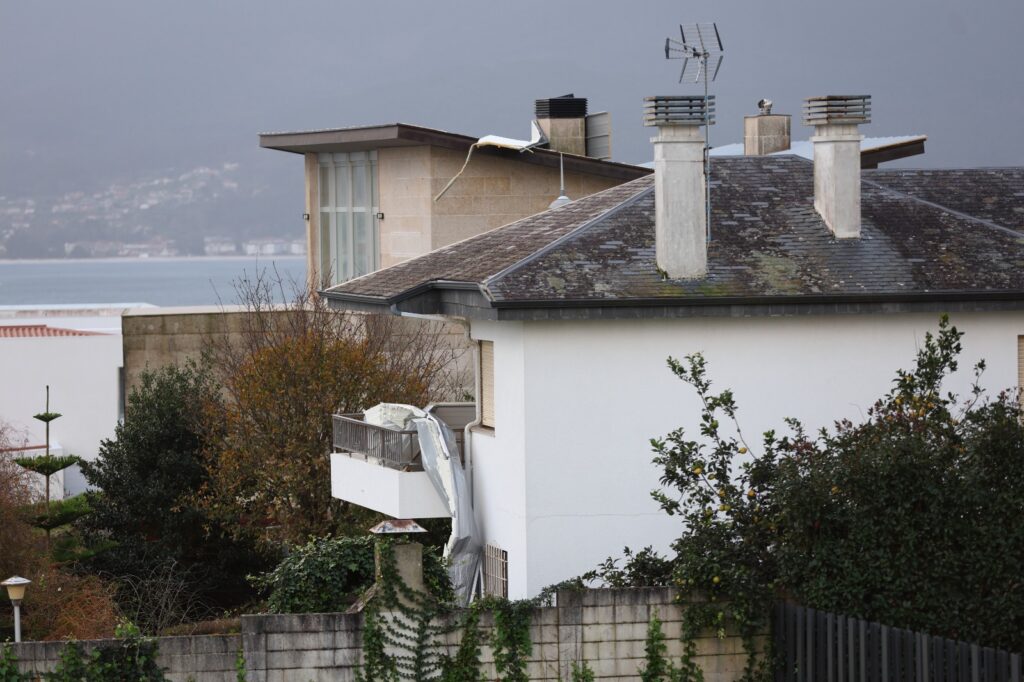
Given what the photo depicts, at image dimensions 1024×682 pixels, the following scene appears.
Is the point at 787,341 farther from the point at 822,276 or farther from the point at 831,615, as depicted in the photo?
the point at 831,615

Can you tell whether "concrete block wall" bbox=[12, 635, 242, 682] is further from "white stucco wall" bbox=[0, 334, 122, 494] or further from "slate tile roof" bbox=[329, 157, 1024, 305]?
"white stucco wall" bbox=[0, 334, 122, 494]

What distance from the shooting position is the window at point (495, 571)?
72.1 ft

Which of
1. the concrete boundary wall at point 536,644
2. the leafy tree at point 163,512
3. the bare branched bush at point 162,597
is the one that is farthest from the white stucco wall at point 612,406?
the leafy tree at point 163,512

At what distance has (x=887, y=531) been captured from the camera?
1457 centimetres

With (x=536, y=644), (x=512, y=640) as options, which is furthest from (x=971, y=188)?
(x=512, y=640)

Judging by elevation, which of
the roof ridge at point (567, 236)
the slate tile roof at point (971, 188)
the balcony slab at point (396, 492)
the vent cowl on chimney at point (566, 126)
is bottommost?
the balcony slab at point (396, 492)

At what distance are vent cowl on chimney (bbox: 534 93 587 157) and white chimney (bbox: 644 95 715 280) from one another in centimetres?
2094

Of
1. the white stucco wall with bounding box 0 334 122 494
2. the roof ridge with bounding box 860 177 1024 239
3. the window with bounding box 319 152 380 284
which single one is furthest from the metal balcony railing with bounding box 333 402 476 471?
the white stucco wall with bounding box 0 334 122 494

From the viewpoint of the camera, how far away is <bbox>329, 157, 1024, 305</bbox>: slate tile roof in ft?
69.3

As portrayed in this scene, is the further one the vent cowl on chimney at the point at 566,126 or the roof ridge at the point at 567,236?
the vent cowl on chimney at the point at 566,126

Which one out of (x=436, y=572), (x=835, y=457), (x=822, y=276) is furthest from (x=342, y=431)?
(x=835, y=457)

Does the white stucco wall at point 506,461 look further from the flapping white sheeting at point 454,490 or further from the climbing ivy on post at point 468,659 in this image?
the climbing ivy on post at point 468,659

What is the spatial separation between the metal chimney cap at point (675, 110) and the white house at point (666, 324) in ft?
0.09

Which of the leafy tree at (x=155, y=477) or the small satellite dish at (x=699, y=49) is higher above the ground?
the small satellite dish at (x=699, y=49)
